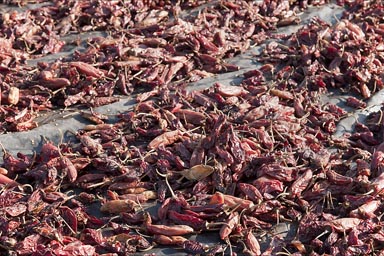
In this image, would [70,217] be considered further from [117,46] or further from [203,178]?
[117,46]

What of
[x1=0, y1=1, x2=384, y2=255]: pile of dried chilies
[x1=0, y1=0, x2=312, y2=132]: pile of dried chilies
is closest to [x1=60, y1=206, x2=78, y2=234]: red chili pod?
[x1=0, y1=1, x2=384, y2=255]: pile of dried chilies

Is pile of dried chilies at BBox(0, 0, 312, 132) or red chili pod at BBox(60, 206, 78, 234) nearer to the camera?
red chili pod at BBox(60, 206, 78, 234)

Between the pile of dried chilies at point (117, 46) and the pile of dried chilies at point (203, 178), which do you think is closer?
the pile of dried chilies at point (203, 178)

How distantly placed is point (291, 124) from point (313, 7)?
3.87 m

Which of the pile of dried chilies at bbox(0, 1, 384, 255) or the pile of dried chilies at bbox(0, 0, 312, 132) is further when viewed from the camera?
the pile of dried chilies at bbox(0, 0, 312, 132)

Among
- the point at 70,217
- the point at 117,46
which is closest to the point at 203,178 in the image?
the point at 70,217

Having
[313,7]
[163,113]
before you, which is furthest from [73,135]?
[313,7]

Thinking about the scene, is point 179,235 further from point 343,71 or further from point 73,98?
point 343,71

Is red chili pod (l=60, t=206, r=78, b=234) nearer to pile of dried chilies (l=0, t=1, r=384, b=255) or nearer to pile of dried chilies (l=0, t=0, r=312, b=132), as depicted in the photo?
pile of dried chilies (l=0, t=1, r=384, b=255)

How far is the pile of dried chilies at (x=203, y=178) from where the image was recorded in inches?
220

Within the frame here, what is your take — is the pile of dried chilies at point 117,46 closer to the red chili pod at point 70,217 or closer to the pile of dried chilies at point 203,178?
the pile of dried chilies at point 203,178

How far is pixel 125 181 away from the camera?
6.16 m

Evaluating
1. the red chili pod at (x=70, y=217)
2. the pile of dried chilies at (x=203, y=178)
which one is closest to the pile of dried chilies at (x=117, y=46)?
the pile of dried chilies at (x=203, y=178)

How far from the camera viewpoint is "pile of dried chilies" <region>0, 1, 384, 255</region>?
5.59 m
